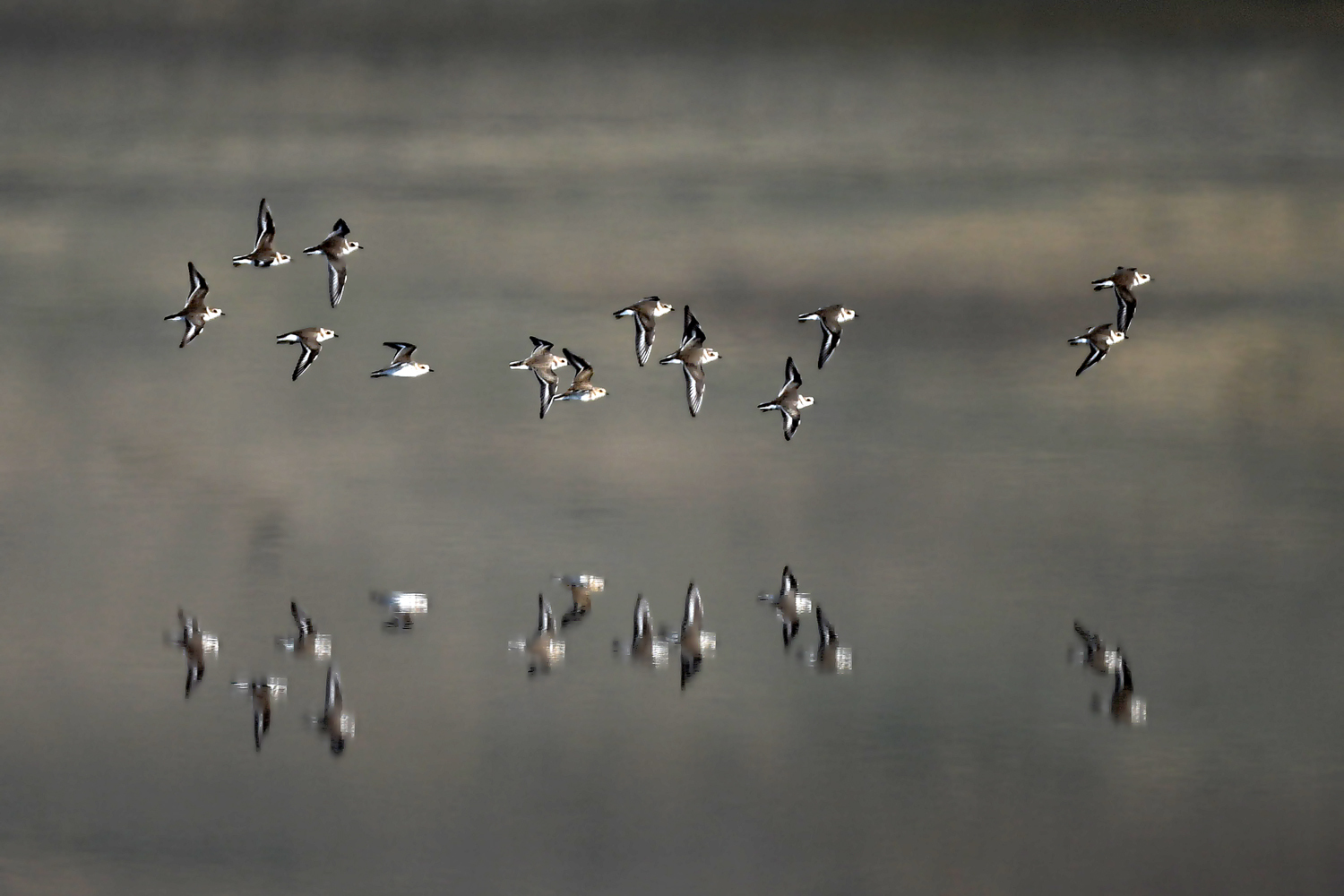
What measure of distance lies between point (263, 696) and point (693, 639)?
2.49m

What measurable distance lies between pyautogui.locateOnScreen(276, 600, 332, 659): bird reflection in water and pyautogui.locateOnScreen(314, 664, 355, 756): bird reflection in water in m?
0.45

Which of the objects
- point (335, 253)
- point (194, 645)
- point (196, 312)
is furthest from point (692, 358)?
point (194, 645)

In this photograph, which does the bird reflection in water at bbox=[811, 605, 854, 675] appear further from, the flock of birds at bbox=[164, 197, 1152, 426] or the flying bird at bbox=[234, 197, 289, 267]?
the flying bird at bbox=[234, 197, 289, 267]

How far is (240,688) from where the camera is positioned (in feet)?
32.5

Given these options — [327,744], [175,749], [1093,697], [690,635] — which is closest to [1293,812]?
[1093,697]

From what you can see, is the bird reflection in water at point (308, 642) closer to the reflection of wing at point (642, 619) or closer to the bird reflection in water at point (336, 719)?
the bird reflection in water at point (336, 719)

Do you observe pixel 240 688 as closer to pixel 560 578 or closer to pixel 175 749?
pixel 175 749

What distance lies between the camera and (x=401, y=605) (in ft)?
37.2

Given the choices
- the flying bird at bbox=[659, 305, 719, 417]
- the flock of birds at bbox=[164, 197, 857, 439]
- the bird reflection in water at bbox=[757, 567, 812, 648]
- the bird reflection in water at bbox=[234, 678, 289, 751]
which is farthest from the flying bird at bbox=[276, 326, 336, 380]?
the bird reflection in water at bbox=[234, 678, 289, 751]

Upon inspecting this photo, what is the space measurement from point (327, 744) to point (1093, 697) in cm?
402

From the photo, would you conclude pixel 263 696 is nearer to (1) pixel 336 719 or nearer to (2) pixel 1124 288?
(1) pixel 336 719

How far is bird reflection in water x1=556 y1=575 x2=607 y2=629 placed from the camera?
439 inches

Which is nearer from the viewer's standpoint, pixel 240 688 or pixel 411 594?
pixel 240 688

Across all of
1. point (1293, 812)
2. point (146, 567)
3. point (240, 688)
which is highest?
point (146, 567)
